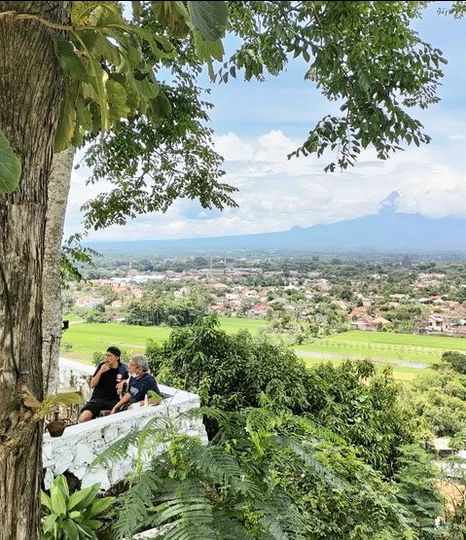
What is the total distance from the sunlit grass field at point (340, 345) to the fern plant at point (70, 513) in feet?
8.59

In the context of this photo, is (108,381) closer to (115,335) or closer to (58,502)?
(58,502)

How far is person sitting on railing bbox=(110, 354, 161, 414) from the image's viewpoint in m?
3.22

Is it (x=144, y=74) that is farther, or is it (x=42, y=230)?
(x=144, y=74)

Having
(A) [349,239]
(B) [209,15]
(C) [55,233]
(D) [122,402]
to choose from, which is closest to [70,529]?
(D) [122,402]

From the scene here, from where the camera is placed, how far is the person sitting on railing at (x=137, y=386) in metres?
3.22

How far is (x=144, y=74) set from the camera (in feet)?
2.47

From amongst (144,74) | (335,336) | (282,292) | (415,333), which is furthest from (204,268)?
(144,74)

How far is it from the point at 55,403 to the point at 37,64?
15.9 inches

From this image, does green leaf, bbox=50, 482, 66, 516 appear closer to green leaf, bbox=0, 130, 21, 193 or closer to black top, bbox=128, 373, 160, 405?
black top, bbox=128, 373, 160, 405

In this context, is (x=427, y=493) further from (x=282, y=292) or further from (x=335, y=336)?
(x=282, y=292)

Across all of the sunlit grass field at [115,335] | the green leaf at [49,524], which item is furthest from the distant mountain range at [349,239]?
the green leaf at [49,524]

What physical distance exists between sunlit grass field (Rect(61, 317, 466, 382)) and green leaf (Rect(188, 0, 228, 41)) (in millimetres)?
4639

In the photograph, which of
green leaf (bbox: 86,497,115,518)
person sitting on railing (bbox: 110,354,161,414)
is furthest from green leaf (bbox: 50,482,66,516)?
person sitting on railing (bbox: 110,354,161,414)

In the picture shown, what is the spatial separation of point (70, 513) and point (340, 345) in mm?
3594
